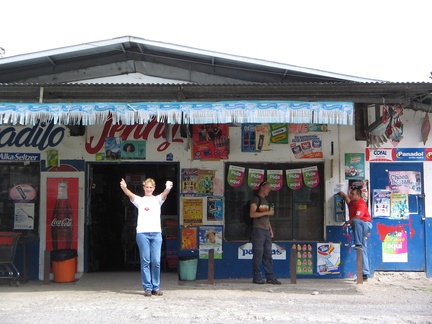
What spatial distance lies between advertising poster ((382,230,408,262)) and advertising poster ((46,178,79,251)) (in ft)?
20.9

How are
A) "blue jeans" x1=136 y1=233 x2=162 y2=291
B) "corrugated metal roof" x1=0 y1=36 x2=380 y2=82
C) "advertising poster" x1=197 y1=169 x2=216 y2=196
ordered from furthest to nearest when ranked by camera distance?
"advertising poster" x1=197 y1=169 x2=216 y2=196 < "corrugated metal roof" x1=0 y1=36 x2=380 y2=82 < "blue jeans" x1=136 y1=233 x2=162 y2=291

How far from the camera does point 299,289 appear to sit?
8734mm

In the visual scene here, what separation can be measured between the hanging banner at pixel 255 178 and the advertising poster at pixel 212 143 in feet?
2.09

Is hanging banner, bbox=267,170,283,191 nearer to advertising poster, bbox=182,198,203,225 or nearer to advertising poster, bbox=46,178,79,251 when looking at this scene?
advertising poster, bbox=182,198,203,225

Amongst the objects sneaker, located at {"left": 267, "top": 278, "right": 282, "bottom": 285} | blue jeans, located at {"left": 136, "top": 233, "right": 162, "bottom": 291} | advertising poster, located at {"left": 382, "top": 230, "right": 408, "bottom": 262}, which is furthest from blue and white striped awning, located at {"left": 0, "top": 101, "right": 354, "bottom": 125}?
advertising poster, located at {"left": 382, "top": 230, "right": 408, "bottom": 262}

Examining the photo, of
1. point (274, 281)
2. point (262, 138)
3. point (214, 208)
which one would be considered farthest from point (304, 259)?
point (262, 138)

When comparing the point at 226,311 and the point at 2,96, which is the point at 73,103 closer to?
the point at 2,96

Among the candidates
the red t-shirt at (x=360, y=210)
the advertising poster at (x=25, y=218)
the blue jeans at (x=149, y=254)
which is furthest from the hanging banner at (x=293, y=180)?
the advertising poster at (x=25, y=218)

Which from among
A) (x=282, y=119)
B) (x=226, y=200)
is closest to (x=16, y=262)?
(x=226, y=200)

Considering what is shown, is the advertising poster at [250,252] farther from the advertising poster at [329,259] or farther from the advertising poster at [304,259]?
the advertising poster at [329,259]

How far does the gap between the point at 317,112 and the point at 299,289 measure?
10.9 ft

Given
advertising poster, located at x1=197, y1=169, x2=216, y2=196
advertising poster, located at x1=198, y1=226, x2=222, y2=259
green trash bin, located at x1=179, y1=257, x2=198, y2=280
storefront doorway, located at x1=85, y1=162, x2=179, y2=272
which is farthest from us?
storefront doorway, located at x1=85, y1=162, x2=179, y2=272

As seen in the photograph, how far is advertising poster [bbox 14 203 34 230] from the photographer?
9805 millimetres

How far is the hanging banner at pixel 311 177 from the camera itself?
386 inches
